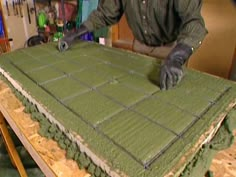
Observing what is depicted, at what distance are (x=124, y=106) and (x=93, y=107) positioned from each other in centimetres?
10

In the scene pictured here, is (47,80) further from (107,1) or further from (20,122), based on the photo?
(107,1)

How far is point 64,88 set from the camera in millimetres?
843

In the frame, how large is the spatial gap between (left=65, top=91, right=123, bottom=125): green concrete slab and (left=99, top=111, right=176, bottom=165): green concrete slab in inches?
1.2

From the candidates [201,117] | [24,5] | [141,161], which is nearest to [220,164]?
[201,117]

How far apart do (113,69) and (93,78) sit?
13 cm

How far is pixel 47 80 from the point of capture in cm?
91

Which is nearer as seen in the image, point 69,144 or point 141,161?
point 141,161

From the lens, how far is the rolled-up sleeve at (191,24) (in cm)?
91

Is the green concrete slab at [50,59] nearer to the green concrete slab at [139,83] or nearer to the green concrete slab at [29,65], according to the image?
the green concrete slab at [29,65]

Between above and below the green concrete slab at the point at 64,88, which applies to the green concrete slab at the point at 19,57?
above

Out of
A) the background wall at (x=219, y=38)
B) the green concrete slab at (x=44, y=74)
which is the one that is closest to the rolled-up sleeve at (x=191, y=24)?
the green concrete slab at (x=44, y=74)

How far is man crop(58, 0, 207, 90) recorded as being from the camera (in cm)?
87

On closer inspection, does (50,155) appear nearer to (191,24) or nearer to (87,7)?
(191,24)

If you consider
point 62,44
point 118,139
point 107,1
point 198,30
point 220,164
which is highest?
point 107,1
